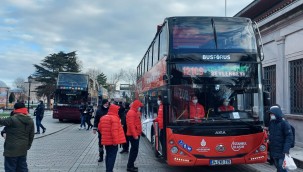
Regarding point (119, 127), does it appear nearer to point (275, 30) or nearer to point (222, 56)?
point (222, 56)

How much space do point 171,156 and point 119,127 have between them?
132 cm

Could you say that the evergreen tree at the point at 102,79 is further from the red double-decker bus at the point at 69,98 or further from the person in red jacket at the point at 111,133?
the person in red jacket at the point at 111,133

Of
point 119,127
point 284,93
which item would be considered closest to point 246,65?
point 119,127

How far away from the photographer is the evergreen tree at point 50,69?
226 ft

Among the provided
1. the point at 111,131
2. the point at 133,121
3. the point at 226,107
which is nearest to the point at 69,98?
the point at 133,121

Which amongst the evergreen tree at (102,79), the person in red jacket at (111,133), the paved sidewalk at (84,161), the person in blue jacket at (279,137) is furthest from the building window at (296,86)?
the evergreen tree at (102,79)

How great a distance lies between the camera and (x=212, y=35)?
27.5ft

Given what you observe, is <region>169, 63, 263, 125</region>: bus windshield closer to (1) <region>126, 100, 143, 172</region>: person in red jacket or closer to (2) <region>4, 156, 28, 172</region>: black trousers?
(1) <region>126, 100, 143, 172</region>: person in red jacket

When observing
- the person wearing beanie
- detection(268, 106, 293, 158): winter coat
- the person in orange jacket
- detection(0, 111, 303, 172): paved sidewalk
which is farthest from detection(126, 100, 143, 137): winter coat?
detection(268, 106, 293, 158): winter coat

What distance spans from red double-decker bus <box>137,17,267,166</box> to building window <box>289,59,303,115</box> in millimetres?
6162

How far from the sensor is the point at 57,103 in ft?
89.4

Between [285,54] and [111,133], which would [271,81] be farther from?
[111,133]

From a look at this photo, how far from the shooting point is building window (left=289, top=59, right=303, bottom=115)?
1350 centimetres

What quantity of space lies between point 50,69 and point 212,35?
66.2 m
